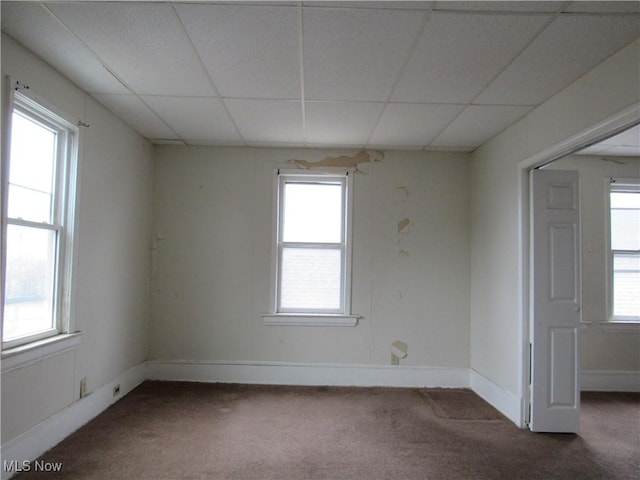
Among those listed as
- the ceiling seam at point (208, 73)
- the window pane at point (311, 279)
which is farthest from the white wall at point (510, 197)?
the ceiling seam at point (208, 73)

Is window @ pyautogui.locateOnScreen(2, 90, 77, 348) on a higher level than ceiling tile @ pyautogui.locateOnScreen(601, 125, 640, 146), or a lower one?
lower

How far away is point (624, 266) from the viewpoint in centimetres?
435

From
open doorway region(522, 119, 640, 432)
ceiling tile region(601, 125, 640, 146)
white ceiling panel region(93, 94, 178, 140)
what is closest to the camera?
white ceiling panel region(93, 94, 178, 140)

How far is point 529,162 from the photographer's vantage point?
316 cm

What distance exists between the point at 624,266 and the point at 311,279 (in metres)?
3.48

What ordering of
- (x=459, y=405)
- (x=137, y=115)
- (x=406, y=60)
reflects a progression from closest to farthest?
1. (x=406, y=60)
2. (x=137, y=115)
3. (x=459, y=405)

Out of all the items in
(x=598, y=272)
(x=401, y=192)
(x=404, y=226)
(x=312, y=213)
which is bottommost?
(x=598, y=272)

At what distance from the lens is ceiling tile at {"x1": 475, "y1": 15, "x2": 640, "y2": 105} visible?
199cm

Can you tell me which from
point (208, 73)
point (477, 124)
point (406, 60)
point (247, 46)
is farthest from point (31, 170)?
point (477, 124)

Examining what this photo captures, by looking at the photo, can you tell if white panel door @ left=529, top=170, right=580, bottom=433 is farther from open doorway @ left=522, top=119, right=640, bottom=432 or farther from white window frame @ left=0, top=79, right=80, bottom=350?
white window frame @ left=0, top=79, right=80, bottom=350

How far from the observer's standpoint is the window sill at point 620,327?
4.26 meters

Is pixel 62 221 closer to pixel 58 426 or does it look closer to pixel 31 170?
pixel 31 170

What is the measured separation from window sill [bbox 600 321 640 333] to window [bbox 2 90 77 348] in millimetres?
5177

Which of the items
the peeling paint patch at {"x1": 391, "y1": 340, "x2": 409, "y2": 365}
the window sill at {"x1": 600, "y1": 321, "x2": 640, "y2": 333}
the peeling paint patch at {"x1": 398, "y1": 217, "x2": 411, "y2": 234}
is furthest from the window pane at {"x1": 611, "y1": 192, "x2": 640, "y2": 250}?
the peeling paint patch at {"x1": 391, "y1": 340, "x2": 409, "y2": 365}
